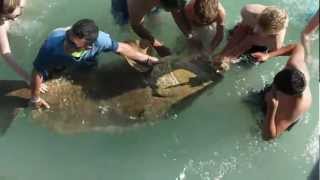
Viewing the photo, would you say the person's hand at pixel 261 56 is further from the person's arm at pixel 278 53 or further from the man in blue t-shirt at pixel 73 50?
the man in blue t-shirt at pixel 73 50

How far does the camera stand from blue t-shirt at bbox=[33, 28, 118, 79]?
479cm

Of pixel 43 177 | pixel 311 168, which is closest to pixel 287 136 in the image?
pixel 311 168

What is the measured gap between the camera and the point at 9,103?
5398 millimetres

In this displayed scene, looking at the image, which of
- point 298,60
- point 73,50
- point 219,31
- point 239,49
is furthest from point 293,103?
point 73,50

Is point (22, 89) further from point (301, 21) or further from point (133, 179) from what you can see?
point (301, 21)

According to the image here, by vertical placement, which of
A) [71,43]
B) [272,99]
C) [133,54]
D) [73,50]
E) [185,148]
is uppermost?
[71,43]

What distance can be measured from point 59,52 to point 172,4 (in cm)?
94

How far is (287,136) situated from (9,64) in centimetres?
240

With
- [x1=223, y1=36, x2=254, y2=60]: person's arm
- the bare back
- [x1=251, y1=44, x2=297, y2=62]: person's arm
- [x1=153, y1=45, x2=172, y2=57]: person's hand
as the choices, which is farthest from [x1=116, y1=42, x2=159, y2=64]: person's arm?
the bare back

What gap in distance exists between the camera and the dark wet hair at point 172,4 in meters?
4.86

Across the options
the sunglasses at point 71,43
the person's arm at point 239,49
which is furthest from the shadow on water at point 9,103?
the person's arm at point 239,49

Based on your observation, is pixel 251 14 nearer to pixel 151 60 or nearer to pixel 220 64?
pixel 220 64

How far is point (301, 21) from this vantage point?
6039 mm

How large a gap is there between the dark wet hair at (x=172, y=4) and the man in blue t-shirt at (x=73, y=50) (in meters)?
0.48
